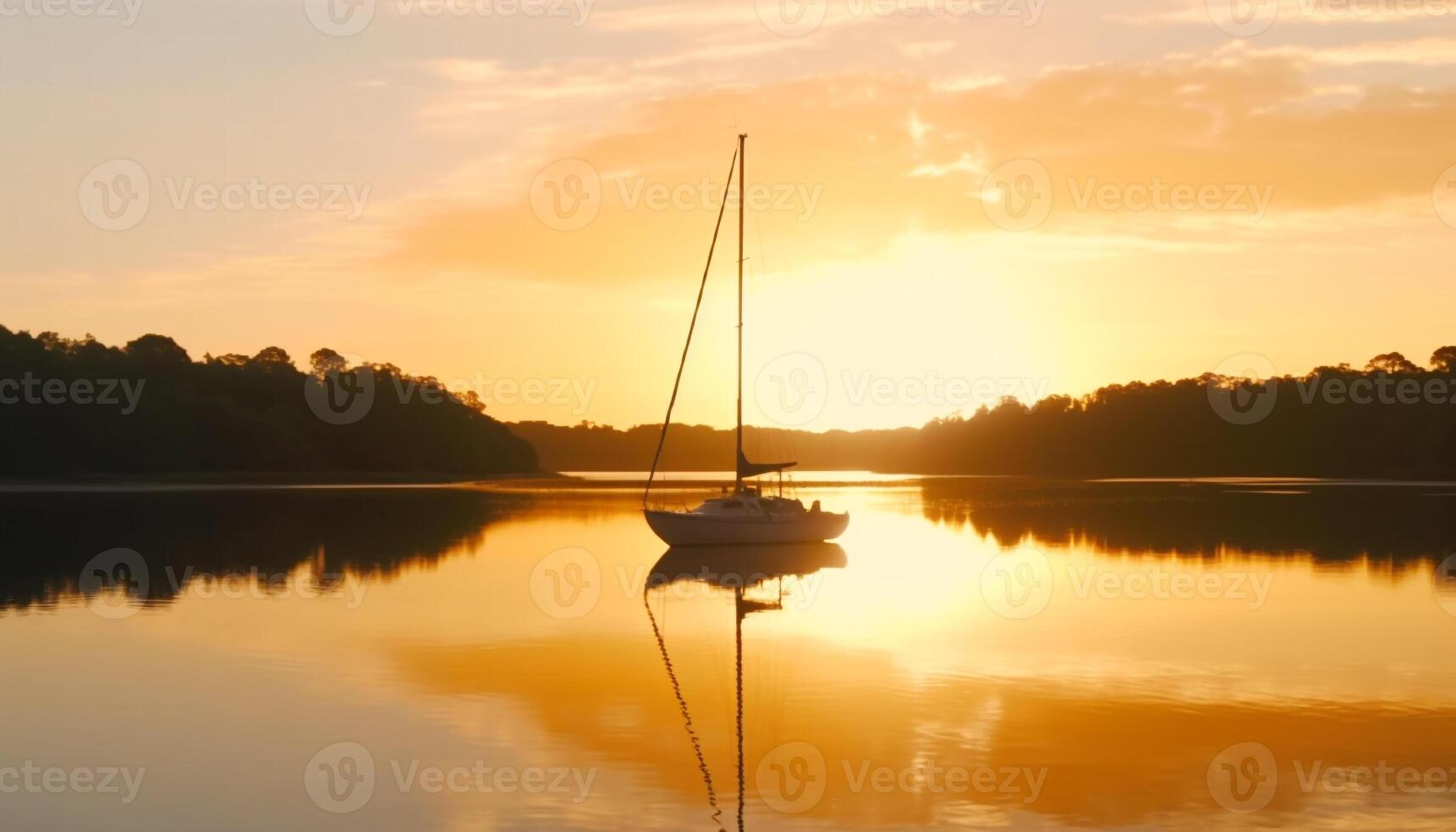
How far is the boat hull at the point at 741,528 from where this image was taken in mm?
50500

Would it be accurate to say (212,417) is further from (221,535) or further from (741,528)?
(741,528)

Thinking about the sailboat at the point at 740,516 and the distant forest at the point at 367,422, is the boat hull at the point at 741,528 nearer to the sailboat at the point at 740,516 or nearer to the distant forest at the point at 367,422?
the sailboat at the point at 740,516

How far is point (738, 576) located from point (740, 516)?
28.1 feet

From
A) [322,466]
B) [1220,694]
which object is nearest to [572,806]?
[1220,694]

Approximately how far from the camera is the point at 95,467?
131 meters

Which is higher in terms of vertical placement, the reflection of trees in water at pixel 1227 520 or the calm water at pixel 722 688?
the reflection of trees in water at pixel 1227 520

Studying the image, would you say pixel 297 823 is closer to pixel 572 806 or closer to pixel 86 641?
pixel 572 806

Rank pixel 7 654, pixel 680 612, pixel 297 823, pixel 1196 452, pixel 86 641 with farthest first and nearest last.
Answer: pixel 1196 452, pixel 680 612, pixel 86 641, pixel 7 654, pixel 297 823

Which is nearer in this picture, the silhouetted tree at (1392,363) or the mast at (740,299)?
the mast at (740,299)

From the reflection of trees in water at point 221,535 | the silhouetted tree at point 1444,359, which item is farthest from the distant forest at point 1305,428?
the reflection of trees in water at point 221,535

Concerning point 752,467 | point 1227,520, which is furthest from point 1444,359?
point 752,467

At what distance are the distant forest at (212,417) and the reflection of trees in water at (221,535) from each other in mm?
32159

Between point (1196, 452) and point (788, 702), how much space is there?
563ft

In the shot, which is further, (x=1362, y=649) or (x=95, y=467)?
(x=95, y=467)
